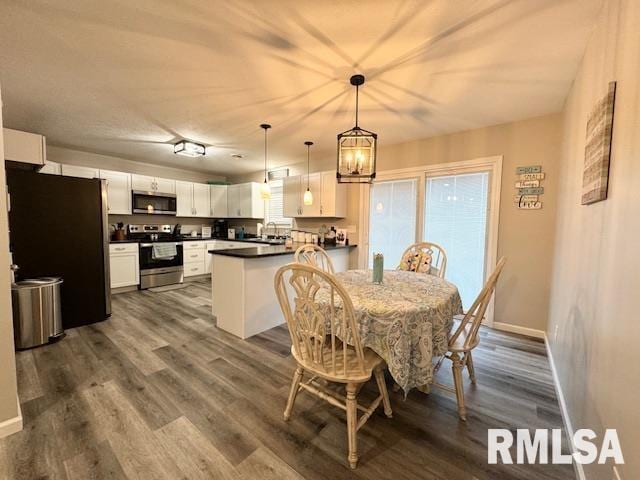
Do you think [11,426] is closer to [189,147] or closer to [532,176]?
[189,147]

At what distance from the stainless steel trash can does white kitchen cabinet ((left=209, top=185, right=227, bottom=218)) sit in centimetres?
347

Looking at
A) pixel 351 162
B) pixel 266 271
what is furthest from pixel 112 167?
pixel 351 162

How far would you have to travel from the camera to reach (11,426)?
4.91 feet

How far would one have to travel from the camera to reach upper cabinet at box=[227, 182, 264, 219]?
5.56m

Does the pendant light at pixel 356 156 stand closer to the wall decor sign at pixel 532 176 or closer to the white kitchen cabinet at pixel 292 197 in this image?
the wall decor sign at pixel 532 176

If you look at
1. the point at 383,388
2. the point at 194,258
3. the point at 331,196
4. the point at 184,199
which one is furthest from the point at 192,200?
the point at 383,388

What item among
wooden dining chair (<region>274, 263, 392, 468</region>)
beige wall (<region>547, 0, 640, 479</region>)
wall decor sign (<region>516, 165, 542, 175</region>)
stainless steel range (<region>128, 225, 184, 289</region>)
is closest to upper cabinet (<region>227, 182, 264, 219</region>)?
stainless steel range (<region>128, 225, 184, 289</region>)

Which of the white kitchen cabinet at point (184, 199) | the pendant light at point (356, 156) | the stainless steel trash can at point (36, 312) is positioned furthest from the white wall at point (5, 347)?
the white kitchen cabinet at point (184, 199)

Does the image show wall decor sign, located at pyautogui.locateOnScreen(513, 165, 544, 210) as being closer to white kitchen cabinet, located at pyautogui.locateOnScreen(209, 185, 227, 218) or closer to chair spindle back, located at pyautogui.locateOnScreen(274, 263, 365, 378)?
chair spindle back, located at pyautogui.locateOnScreen(274, 263, 365, 378)

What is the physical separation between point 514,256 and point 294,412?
2.92 metres

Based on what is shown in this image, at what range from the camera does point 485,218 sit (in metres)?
3.18

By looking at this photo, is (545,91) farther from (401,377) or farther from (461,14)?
(401,377)

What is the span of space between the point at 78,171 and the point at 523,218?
20.7 ft

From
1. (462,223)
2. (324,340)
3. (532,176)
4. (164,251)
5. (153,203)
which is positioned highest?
(532,176)
